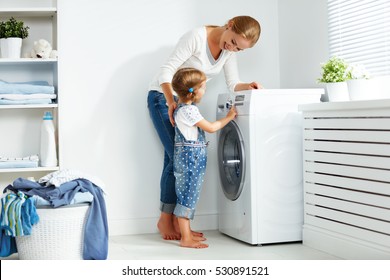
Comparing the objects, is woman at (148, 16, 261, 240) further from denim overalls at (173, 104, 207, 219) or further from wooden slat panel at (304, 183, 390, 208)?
wooden slat panel at (304, 183, 390, 208)

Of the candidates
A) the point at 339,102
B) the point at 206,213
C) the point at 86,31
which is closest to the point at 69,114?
the point at 86,31

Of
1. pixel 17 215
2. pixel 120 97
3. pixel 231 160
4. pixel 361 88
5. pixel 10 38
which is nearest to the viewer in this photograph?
pixel 17 215

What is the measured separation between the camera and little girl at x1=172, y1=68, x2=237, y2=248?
131 inches

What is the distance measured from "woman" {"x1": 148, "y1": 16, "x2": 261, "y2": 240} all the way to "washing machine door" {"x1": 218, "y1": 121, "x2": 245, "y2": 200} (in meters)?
0.28

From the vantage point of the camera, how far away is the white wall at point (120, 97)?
12.2 feet

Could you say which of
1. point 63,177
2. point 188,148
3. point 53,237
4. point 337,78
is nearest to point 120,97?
point 188,148

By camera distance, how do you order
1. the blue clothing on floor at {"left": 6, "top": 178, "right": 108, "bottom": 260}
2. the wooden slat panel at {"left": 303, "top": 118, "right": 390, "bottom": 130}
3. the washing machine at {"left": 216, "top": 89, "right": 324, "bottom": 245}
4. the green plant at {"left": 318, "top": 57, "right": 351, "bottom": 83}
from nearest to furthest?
1. the wooden slat panel at {"left": 303, "top": 118, "right": 390, "bottom": 130}
2. the blue clothing on floor at {"left": 6, "top": 178, "right": 108, "bottom": 260}
3. the green plant at {"left": 318, "top": 57, "right": 351, "bottom": 83}
4. the washing machine at {"left": 216, "top": 89, "right": 324, "bottom": 245}

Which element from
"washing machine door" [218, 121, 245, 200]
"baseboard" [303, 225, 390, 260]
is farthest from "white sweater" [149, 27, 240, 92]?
"baseboard" [303, 225, 390, 260]

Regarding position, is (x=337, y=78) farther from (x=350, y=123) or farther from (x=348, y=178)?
(x=348, y=178)

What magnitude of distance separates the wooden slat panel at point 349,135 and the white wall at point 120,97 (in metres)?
0.82

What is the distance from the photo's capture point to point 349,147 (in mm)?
3002

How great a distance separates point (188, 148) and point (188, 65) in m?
0.51
